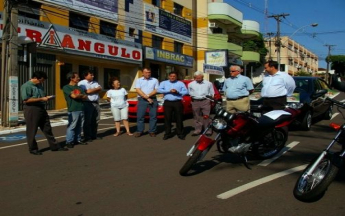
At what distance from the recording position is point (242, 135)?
5562 mm

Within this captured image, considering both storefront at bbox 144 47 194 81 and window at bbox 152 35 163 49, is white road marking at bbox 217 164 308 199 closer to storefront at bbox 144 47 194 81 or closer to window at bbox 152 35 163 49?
storefront at bbox 144 47 194 81

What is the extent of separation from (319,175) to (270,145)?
227 centimetres

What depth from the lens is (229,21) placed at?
34.8 m

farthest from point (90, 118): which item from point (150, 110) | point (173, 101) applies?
point (173, 101)

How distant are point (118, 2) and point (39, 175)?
Result: 18797 mm

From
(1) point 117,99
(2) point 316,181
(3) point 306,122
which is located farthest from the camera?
(3) point 306,122

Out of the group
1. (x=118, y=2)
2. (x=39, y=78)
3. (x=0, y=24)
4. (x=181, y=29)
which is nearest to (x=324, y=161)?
(x=39, y=78)

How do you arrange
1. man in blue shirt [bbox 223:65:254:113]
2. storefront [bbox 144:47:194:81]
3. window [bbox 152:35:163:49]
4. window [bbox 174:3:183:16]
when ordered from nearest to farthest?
man in blue shirt [bbox 223:65:254:113] < storefront [bbox 144:47:194:81] < window [bbox 152:35:163:49] < window [bbox 174:3:183:16]

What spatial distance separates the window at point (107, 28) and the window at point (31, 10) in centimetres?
467

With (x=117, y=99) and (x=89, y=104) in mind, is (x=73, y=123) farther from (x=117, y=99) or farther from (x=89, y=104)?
(x=117, y=99)

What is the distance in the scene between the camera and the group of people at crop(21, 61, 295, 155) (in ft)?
22.9

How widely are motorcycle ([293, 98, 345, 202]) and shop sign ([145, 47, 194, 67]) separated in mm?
20750

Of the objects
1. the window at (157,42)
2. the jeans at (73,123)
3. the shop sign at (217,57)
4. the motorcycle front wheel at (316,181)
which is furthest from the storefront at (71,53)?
the motorcycle front wheel at (316,181)

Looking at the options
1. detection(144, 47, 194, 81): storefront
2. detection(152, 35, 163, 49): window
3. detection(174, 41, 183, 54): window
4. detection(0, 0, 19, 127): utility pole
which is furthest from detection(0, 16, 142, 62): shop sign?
detection(174, 41, 183, 54): window
